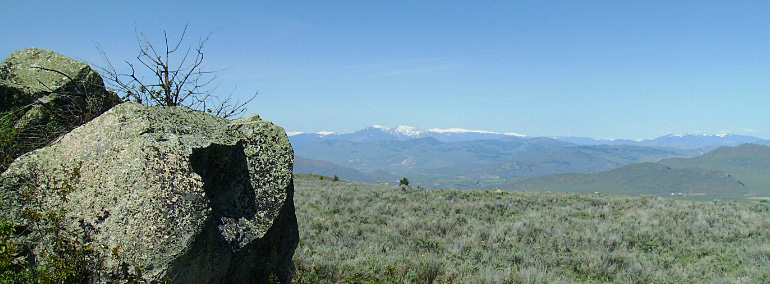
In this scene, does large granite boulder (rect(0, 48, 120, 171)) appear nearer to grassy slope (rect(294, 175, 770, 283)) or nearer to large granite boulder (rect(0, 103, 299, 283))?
large granite boulder (rect(0, 103, 299, 283))

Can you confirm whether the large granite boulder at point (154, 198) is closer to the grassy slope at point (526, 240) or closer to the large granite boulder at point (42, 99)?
the large granite boulder at point (42, 99)

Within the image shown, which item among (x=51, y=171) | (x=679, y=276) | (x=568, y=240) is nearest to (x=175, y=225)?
(x=51, y=171)

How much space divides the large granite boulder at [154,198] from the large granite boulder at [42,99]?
1837mm

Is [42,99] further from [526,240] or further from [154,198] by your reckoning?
[526,240]

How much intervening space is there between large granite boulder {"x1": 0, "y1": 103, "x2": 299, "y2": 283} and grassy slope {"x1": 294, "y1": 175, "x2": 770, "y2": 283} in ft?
7.06

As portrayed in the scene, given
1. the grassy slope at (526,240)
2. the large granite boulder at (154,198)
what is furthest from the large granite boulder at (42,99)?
the grassy slope at (526,240)

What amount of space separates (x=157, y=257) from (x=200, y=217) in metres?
0.51

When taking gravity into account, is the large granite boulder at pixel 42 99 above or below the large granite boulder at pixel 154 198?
above

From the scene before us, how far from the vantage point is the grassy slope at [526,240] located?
25.7 ft

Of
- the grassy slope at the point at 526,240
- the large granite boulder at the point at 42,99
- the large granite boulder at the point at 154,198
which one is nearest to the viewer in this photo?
the large granite boulder at the point at 154,198

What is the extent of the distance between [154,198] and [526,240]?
36.6ft

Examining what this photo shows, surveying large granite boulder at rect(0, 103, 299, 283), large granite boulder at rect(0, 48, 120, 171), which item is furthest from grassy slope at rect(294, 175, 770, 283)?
large granite boulder at rect(0, 48, 120, 171)

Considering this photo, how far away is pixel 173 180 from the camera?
389cm

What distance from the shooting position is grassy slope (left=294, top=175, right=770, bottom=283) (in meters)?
7.84
